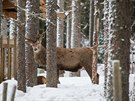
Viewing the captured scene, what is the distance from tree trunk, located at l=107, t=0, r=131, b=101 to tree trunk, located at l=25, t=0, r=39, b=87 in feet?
15.1

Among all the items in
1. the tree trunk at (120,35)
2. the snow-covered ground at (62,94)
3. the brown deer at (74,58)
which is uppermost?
the tree trunk at (120,35)

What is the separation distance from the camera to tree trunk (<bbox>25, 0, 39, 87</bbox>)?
405 inches

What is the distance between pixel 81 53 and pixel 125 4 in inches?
257

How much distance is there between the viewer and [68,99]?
8.41 meters

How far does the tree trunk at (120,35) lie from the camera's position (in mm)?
5797

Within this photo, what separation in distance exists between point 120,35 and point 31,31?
4886 millimetres

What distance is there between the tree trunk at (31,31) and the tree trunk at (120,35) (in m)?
4.60

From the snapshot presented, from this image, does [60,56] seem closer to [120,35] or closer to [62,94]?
[62,94]

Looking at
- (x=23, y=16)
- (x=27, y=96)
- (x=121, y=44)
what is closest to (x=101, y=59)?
(x=23, y=16)

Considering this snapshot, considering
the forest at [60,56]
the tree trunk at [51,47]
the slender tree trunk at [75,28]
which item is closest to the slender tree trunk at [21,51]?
the forest at [60,56]

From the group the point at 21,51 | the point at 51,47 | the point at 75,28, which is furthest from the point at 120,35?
the point at 75,28

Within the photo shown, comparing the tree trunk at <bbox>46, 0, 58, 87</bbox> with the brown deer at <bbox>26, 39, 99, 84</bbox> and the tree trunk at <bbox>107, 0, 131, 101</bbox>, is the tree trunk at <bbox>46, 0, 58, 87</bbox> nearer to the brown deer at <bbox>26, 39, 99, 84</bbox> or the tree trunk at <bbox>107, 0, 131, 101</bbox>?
the brown deer at <bbox>26, 39, 99, 84</bbox>

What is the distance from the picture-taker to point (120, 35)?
5812 mm

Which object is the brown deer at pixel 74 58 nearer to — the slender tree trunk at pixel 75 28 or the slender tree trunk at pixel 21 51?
the slender tree trunk at pixel 21 51
